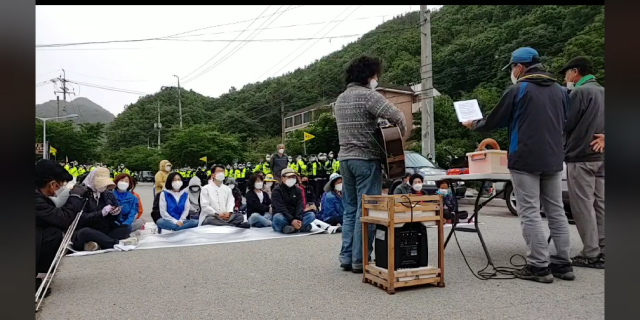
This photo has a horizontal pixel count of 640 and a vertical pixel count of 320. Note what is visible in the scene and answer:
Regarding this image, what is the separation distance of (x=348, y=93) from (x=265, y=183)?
668cm

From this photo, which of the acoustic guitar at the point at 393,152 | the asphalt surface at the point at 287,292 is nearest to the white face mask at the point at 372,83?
the acoustic guitar at the point at 393,152

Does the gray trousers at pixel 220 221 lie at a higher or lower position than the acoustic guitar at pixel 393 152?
lower

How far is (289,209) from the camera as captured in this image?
333 inches

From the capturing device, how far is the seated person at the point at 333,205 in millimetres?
8652

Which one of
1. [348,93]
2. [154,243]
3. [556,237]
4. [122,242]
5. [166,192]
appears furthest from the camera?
[166,192]

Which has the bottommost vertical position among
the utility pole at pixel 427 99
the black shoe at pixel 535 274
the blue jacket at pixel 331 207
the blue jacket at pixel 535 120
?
the black shoe at pixel 535 274

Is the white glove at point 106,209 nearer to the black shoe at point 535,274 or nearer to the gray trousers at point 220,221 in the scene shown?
the gray trousers at point 220,221

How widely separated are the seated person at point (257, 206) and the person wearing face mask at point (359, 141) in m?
4.68

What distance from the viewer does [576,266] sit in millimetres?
4793

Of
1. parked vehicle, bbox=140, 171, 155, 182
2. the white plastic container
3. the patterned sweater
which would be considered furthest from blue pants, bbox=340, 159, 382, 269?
parked vehicle, bbox=140, 171, 155, 182

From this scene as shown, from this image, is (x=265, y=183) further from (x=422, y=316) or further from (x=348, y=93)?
(x=422, y=316)

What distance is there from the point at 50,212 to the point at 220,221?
5074mm

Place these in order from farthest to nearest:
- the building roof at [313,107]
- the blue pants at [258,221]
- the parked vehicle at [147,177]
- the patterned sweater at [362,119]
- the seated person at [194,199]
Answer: the parked vehicle at [147,177]
the building roof at [313,107]
the seated person at [194,199]
the blue pants at [258,221]
the patterned sweater at [362,119]

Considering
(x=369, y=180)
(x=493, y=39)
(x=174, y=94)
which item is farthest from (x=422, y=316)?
(x=174, y=94)
